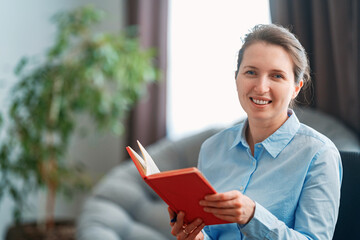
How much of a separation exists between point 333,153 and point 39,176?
2241mm

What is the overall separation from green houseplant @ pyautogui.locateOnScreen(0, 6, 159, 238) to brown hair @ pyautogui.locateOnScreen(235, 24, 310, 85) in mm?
1828

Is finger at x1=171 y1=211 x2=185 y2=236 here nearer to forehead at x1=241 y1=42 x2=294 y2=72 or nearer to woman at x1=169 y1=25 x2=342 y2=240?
woman at x1=169 y1=25 x2=342 y2=240

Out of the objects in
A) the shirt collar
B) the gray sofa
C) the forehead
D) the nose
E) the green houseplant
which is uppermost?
the forehead

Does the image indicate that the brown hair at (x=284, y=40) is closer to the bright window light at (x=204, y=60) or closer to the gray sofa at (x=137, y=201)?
the gray sofa at (x=137, y=201)

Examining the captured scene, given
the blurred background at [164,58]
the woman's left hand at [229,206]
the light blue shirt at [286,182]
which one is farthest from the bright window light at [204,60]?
the woman's left hand at [229,206]

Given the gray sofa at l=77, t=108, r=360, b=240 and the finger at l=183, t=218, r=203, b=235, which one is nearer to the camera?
the finger at l=183, t=218, r=203, b=235

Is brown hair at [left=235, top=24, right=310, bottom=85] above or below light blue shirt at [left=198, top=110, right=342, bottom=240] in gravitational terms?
above

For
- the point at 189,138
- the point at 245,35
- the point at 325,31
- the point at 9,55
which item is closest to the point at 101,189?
the point at 189,138

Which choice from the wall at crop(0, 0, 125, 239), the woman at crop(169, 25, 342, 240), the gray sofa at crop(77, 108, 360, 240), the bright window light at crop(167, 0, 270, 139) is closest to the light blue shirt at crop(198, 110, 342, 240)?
the woman at crop(169, 25, 342, 240)

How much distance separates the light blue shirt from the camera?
3.72 feet

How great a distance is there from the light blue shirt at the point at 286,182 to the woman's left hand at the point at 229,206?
1.2 inches

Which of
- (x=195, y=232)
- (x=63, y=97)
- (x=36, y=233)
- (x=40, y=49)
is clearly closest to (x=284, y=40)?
(x=195, y=232)

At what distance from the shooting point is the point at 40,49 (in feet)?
12.2

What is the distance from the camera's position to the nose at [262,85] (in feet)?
3.93
